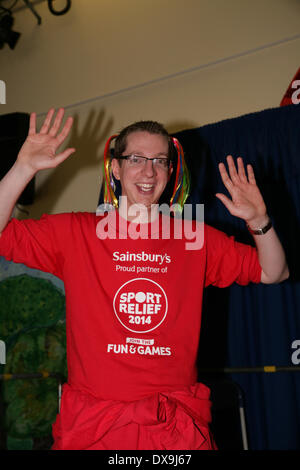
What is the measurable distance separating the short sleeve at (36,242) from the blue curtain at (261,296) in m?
1.62

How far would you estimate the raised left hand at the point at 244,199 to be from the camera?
5.15 feet

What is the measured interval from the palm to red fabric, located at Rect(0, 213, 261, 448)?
0.14 metres

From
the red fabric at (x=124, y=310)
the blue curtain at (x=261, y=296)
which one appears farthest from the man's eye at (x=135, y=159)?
the blue curtain at (x=261, y=296)

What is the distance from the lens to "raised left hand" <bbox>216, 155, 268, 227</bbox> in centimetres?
157

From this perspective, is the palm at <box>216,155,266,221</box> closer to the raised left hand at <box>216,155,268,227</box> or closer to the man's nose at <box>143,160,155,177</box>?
the raised left hand at <box>216,155,268,227</box>

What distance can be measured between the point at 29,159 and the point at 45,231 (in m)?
0.24

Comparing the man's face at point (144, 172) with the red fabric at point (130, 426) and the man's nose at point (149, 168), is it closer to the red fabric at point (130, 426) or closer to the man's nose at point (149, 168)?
the man's nose at point (149, 168)

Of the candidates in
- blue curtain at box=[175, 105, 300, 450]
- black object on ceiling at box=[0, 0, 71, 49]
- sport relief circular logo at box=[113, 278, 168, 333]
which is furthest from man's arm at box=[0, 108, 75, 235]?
black object on ceiling at box=[0, 0, 71, 49]

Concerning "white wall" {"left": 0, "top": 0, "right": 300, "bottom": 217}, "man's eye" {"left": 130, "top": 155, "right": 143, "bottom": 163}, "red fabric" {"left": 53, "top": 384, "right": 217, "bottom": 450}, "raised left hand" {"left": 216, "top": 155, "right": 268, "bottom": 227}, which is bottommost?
"red fabric" {"left": 53, "top": 384, "right": 217, "bottom": 450}

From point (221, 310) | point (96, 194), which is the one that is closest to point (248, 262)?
point (221, 310)

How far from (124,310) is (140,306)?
5 centimetres

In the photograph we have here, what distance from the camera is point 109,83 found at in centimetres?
381
